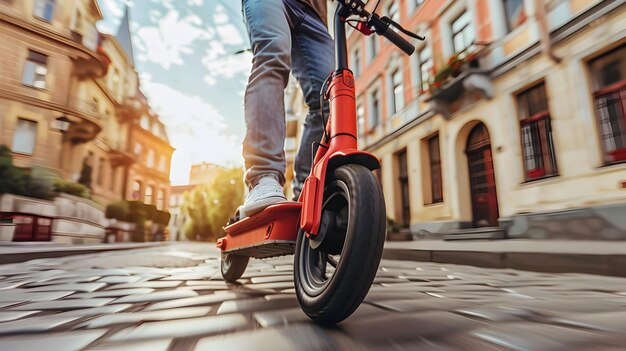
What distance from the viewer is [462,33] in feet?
29.2

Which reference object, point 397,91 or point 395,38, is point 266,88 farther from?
point 397,91

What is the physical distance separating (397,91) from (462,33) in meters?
3.03

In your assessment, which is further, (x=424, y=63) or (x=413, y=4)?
(x=413, y=4)

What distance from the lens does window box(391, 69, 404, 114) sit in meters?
11.2

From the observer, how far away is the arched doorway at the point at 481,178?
7.81 meters

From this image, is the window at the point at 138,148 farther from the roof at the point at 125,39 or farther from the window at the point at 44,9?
the window at the point at 44,9

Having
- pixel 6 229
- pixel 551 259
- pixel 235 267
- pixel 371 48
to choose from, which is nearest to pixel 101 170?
pixel 6 229

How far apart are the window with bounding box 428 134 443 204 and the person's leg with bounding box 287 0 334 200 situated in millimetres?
8422

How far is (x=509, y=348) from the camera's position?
729 millimetres

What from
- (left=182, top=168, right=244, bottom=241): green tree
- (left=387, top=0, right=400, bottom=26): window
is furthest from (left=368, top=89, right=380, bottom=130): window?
(left=182, top=168, right=244, bottom=241): green tree

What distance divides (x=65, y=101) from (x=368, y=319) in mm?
12912

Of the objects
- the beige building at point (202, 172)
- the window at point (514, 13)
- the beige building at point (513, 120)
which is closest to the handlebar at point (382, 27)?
the beige building at point (513, 120)

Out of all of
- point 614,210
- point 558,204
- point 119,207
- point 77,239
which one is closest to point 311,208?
point 614,210

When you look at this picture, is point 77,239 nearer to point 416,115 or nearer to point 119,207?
point 119,207
